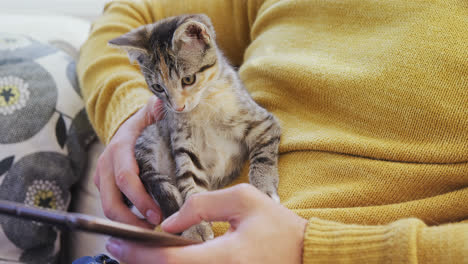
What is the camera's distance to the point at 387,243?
24.6 inches

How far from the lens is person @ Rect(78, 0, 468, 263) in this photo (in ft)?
2.12

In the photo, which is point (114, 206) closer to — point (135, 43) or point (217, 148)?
point (217, 148)

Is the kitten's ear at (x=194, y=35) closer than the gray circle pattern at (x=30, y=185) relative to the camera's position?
Yes

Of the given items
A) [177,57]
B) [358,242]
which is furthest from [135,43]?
[358,242]

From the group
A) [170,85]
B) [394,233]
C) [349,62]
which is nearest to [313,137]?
[349,62]

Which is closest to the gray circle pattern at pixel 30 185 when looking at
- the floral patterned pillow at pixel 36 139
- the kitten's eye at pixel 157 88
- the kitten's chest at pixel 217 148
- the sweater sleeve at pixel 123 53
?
the floral patterned pillow at pixel 36 139

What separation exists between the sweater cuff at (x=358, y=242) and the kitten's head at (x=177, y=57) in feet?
1.80

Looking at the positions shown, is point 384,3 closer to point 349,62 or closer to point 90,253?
point 349,62

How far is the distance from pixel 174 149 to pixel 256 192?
0.44 meters

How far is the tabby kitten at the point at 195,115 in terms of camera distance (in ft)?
3.32

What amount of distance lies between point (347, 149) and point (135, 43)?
2.24 ft

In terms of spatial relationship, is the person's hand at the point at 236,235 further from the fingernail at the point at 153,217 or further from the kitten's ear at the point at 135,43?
the kitten's ear at the point at 135,43

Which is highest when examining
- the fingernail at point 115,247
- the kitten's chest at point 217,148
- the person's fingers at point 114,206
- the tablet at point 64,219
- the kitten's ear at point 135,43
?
the tablet at point 64,219

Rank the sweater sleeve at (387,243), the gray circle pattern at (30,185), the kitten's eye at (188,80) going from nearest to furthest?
the sweater sleeve at (387,243) → the kitten's eye at (188,80) → the gray circle pattern at (30,185)
